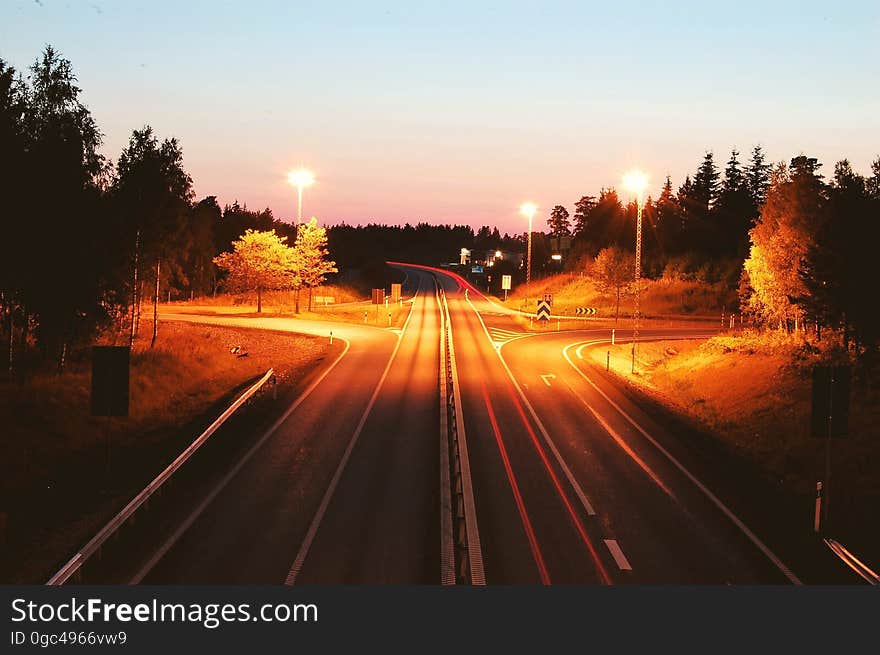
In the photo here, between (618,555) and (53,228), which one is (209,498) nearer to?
(618,555)

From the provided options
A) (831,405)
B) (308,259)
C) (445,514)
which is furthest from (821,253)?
(308,259)

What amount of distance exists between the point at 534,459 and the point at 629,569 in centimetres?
802

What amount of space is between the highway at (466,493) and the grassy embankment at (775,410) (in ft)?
8.33

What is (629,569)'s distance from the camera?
13.9 m

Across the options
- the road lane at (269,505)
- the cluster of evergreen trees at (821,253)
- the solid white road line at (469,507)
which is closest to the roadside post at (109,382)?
the road lane at (269,505)

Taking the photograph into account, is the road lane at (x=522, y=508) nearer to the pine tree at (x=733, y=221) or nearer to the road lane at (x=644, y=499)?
the road lane at (x=644, y=499)

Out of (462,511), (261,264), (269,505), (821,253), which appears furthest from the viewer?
(261,264)

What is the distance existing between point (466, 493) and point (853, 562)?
8452 millimetres

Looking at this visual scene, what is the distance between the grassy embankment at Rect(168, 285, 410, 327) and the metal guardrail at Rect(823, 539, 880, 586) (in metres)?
49.9

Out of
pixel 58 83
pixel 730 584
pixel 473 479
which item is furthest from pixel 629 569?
pixel 58 83

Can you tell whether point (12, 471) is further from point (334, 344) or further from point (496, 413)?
point (334, 344)

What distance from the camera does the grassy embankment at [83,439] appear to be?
15227mm

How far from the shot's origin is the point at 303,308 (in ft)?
262

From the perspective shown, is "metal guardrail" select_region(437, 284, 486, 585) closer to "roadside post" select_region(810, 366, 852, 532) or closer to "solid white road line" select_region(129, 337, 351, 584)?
"solid white road line" select_region(129, 337, 351, 584)
